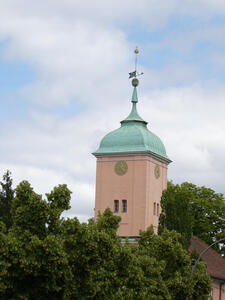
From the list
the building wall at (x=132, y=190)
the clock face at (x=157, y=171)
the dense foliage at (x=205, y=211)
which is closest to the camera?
the building wall at (x=132, y=190)

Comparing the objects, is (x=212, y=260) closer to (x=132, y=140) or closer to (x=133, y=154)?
(x=133, y=154)

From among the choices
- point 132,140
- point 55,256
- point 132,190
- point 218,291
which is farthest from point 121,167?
point 55,256

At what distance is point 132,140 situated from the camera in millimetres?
73688

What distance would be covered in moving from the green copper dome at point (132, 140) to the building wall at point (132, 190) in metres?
0.76

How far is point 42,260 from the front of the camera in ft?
94.2

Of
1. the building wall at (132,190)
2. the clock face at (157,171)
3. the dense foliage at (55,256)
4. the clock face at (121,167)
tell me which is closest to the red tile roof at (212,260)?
the building wall at (132,190)

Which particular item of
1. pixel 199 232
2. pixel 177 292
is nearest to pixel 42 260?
pixel 177 292

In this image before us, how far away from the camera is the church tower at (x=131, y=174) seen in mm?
73562

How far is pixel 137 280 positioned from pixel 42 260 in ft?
30.3

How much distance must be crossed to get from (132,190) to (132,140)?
4.70 meters

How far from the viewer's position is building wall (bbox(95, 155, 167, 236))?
2899 inches

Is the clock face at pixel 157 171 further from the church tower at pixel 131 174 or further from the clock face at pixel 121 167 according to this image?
the clock face at pixel 121 167

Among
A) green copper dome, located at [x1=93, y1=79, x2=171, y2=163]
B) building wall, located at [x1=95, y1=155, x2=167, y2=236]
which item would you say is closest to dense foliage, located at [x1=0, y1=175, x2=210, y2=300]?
building wall, located at [x1=95, y1=155, x2=167, y2=236]

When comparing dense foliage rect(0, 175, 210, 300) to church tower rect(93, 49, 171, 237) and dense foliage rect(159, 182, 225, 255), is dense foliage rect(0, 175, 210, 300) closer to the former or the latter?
church tower rect(93, 49, 171, 237)
